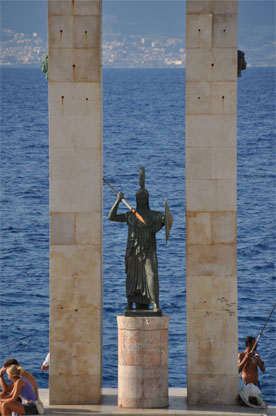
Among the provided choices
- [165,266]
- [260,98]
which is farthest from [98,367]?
[260,98]

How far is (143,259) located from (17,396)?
4.54m

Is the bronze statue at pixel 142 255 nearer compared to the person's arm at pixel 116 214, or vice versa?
the person's arm at pixel 116 214

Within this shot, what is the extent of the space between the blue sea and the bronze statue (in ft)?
43.2

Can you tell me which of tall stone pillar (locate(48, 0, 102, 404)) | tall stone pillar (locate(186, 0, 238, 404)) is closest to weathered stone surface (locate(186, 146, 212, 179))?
tall stone pillar (locate(186, 0, 238, 404))

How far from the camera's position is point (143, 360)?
31.8m

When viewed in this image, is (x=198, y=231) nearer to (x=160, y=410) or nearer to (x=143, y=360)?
(x=143, y=360)

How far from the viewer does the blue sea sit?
56.5 metres

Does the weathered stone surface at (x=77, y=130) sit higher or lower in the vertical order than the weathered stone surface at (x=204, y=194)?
higher

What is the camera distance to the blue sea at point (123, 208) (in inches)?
2226

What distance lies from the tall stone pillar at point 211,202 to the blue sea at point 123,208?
39.9 ft

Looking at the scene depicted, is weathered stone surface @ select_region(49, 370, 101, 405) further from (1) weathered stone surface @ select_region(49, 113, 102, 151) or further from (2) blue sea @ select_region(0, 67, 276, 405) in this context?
(2) blue sea @ select_region(0, 67, 276, 405)

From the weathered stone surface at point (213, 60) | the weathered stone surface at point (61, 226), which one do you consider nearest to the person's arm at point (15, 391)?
the weathered stone surface at point (61, 226)

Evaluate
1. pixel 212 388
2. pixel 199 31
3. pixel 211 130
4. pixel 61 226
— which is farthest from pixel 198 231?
pixel 199 31

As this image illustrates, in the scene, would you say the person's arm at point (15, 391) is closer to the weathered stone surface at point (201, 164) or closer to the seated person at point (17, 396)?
the seated person at point (17, 396)
